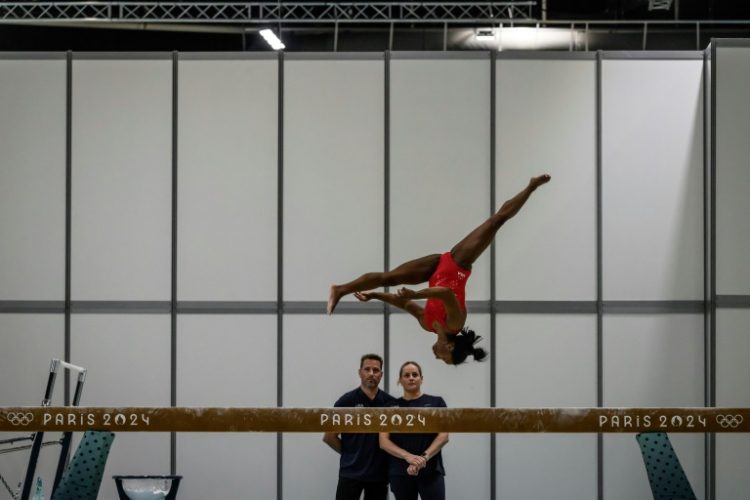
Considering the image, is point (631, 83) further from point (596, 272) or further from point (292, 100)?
point (292, 100)

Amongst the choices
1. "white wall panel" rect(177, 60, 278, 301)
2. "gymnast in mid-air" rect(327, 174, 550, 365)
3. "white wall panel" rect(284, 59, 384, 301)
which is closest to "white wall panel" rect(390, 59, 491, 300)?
"white wall panel" rect(284, 59, 384, 301)

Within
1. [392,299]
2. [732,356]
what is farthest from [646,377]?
[392,299]

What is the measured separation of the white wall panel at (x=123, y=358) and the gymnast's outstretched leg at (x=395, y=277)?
3592mm

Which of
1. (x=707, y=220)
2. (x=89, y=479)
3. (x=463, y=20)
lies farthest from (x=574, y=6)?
(x=89, y=479)

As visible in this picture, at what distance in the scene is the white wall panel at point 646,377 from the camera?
9883 millimetres

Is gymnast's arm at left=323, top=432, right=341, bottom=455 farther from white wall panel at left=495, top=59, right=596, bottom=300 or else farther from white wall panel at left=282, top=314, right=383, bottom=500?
white wall panel at left=495, top=59, right=596, bottom=300

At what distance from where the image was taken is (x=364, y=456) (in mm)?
8562

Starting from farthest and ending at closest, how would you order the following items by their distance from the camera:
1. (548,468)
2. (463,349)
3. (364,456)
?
(548,468) → (364,456) → (463,349)

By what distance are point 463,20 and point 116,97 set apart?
136 inches

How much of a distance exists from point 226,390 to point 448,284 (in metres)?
3.66

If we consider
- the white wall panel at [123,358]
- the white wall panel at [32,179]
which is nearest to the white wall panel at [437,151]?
the white wall panel at [123,358]

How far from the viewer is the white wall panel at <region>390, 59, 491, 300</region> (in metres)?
10.1

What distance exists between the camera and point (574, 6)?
11.9 metres

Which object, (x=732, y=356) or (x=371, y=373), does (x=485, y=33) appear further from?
(x=371, y=373)
